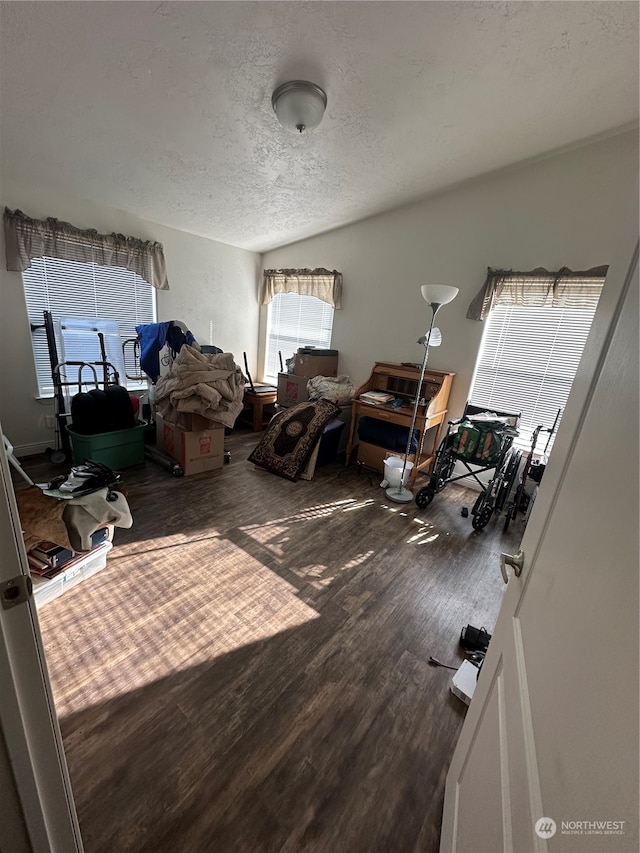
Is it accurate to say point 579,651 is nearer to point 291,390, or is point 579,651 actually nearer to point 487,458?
point 487,458

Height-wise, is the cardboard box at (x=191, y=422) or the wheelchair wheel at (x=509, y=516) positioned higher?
the cardboard box at (x=191, y=422)

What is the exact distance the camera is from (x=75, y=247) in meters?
3.17

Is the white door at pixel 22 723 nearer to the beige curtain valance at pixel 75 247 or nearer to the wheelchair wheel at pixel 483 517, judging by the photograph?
the wheelchair wheel at pixel 483 517

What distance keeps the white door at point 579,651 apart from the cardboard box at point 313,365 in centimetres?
348

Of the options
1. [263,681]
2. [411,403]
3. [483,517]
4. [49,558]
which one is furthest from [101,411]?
[483,517]

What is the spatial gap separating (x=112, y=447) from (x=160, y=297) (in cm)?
190

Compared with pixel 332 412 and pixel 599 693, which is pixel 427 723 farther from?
pixel 332 412

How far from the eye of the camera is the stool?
4537 millimetres

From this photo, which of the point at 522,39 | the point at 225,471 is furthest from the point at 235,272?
the point at 522,39

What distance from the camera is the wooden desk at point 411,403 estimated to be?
327 centimetres

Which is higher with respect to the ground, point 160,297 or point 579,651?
point 160,297

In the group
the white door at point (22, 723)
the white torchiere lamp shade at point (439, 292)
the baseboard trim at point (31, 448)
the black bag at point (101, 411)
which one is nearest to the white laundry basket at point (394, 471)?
the white torchiere lamp shade at point (439, 292)

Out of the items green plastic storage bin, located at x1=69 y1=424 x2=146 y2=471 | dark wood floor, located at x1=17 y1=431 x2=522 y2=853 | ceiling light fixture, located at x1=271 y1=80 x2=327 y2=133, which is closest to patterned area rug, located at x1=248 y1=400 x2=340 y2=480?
dark wood floor, located at x1=17 y1=431 x2=522 y2=853

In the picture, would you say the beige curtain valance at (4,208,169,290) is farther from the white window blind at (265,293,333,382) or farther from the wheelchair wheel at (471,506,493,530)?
the wheelchair wheel at (471,506,493,530)
